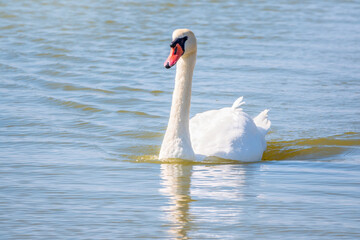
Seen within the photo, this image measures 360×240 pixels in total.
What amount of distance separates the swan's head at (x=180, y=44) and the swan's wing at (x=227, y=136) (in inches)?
38.3

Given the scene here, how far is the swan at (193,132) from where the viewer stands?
26.8 feet

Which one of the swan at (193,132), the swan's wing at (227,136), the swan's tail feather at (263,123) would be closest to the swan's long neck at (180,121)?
the swan at (193,132)

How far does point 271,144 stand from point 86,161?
2.75 metres

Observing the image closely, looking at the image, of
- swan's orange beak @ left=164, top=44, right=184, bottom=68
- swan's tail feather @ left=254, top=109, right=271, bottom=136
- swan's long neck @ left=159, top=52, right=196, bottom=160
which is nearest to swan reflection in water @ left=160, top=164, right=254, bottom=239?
swan's long neck @ left=159, top=52, right=196, bottom=160

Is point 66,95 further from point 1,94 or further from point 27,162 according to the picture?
point 27,162

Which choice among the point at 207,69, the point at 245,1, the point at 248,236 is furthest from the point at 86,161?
the point at 245,1

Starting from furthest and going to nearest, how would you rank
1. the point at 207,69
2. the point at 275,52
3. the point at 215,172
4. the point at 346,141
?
the point at 275,52 < the point at 207,69 < the point at 346,141 < the point at 215,172

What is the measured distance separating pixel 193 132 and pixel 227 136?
0.66 m

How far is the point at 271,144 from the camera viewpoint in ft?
32.5

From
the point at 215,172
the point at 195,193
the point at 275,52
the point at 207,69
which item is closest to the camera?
the point at 195,193

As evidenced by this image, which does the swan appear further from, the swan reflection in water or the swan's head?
the swan reflection in water

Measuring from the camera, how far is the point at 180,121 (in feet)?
27.2

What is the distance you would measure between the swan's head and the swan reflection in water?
1114mm

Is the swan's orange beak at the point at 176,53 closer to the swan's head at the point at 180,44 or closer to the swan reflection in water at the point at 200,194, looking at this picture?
the swan's head at the point at 180,44
